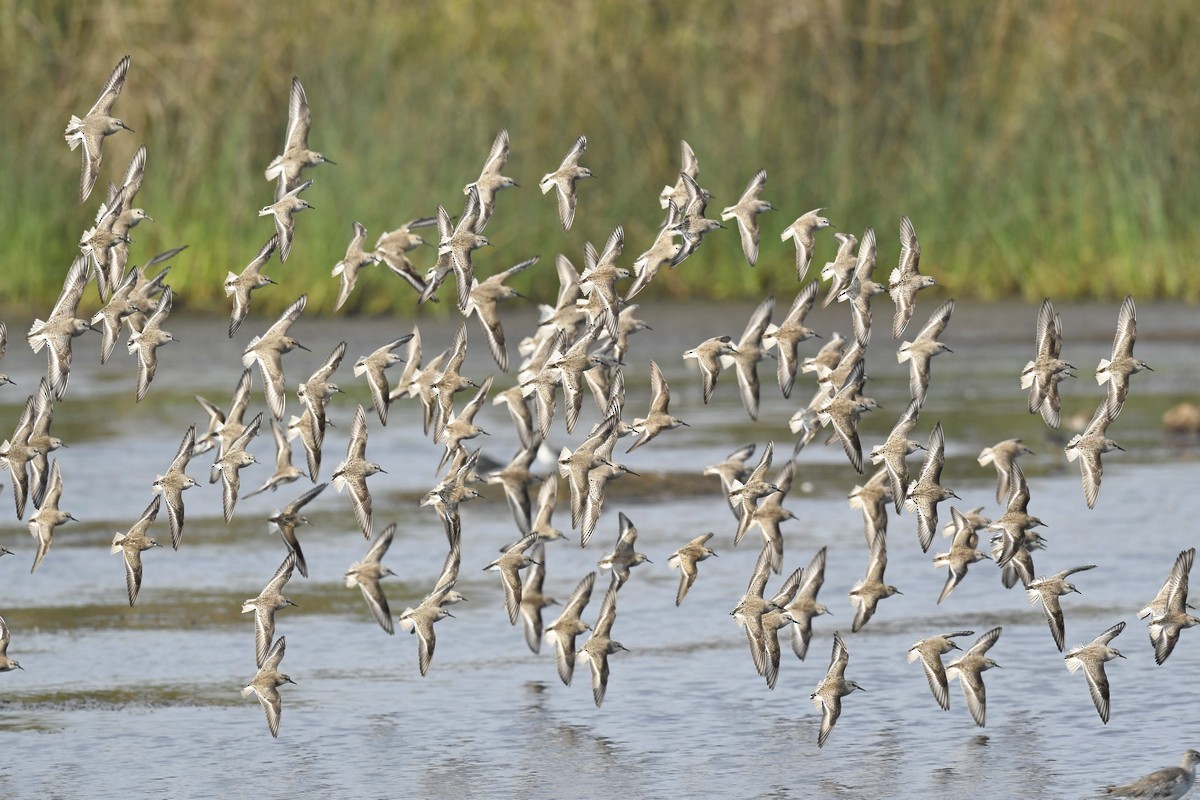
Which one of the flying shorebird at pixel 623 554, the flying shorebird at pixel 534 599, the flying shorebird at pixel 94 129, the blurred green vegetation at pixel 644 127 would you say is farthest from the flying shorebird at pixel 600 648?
the blurred green vegetation at pixel 644 127

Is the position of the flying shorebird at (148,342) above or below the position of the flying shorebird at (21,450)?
above

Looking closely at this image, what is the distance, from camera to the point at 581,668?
1001 cm

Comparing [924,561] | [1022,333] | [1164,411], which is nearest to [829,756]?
[924,561]

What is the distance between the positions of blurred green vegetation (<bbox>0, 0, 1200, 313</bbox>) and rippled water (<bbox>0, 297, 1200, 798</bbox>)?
20.1 ft

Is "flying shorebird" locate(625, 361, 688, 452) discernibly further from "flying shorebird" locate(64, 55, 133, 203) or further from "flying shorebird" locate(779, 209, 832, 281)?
"flying shorebird" locate(64, 55, 133, 203)

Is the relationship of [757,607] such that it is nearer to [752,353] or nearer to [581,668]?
[752,353]

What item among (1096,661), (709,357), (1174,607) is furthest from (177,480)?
(1174,607)

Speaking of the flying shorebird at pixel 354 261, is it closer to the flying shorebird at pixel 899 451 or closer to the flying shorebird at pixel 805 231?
the flying shorebird at pixel 805 231

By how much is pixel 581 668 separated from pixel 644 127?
589 inches

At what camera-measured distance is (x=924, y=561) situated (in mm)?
12336

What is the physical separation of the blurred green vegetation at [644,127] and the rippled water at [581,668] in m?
6.14

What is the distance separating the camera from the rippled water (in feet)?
27.7

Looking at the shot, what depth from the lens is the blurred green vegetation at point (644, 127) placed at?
2308 cm

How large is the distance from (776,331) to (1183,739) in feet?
7.04
